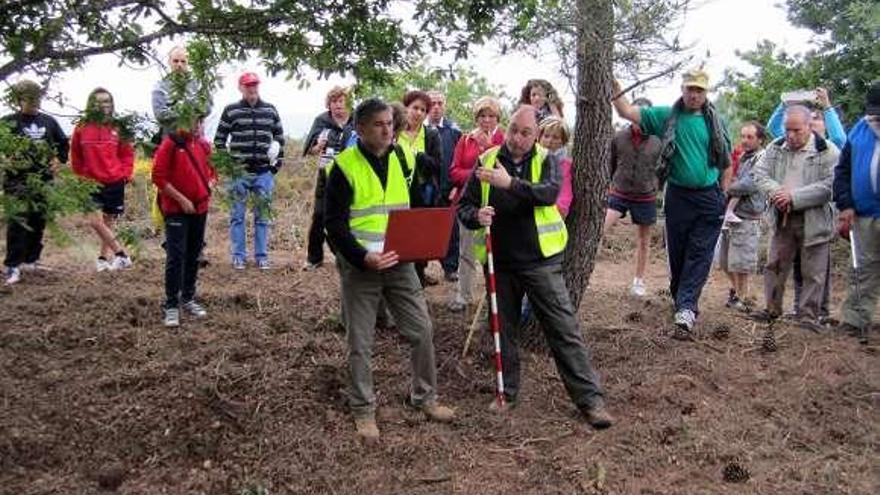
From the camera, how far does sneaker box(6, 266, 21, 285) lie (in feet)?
25.0

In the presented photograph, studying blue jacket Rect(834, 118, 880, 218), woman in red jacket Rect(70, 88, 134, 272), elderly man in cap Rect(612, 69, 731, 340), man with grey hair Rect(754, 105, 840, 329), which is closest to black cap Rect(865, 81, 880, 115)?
blue jacket Rect(834, 118, 880, 218)

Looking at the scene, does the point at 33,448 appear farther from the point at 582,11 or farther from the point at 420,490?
the point at 582,11

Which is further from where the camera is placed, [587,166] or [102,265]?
[102,265]

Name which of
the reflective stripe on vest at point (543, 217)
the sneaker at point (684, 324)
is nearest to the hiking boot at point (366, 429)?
the reflective stripe on vest at point (543, 217)

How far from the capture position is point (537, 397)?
18.4ft

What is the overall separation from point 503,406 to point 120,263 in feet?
15.9

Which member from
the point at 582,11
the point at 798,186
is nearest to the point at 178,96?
the point at 582,11

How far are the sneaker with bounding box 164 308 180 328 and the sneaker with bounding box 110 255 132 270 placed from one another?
225 centimetres

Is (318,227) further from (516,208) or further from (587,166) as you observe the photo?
(587,166)

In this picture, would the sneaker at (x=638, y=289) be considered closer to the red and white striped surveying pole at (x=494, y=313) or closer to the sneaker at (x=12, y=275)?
the red and white striped surveying pole at (x=494, y=313)

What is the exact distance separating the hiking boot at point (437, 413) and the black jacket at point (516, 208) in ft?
3.14

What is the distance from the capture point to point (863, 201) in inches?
281

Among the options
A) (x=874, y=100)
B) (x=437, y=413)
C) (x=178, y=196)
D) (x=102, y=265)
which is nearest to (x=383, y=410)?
(x=437, y=413)

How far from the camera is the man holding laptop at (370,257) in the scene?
477cm
